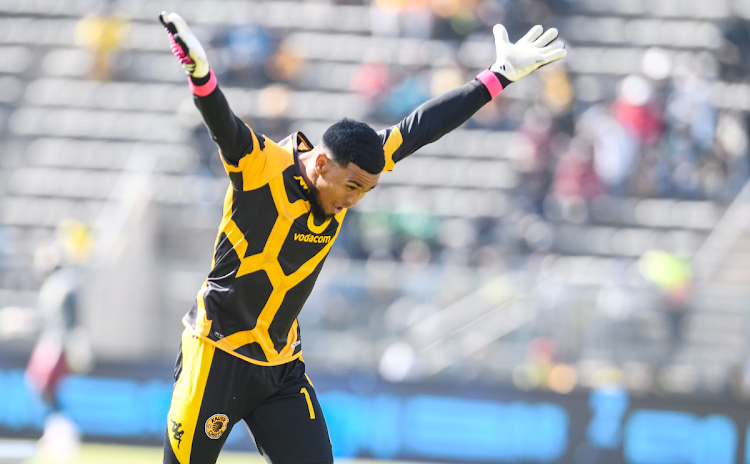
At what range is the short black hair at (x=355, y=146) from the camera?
421 centimetres

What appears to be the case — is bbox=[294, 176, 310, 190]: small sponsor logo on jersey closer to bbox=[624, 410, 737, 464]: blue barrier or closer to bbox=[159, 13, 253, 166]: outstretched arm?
bbox=[159, 13, 253, 166]: outstretched arm

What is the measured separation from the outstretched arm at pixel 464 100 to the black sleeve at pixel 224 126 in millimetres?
892

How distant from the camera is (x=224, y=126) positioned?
404 centimetres

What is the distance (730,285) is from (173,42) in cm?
807

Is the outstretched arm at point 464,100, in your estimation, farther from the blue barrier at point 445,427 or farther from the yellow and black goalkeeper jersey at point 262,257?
the blue barrier at point 445,427

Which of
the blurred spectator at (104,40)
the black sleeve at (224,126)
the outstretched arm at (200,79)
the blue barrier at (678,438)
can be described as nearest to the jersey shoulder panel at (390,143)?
the black sleeve at (224,126)

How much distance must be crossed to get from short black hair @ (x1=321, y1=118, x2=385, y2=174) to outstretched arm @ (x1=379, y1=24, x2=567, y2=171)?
0.55m

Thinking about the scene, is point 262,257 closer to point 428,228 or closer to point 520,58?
point 520,58

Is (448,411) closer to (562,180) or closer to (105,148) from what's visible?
(562,180)

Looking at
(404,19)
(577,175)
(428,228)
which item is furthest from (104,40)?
(577,175)

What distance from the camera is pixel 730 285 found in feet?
34.3

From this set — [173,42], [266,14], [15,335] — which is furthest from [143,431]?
[266,14]

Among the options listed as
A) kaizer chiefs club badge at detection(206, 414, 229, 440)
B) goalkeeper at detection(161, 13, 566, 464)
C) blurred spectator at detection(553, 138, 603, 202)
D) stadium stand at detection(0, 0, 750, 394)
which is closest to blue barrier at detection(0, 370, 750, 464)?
stadium stand at detection(0, 0, 750, 394)

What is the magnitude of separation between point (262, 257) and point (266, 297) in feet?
0.66
